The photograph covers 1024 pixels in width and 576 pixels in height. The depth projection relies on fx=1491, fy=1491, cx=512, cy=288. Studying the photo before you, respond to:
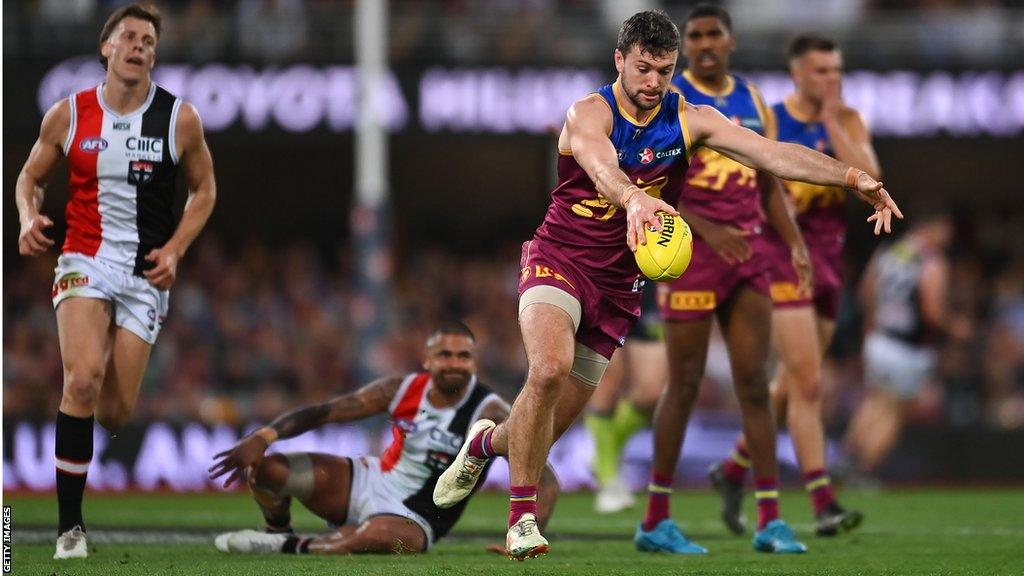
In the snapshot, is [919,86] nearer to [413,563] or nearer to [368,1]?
[368,1]

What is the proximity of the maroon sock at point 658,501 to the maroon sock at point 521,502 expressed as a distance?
181cm

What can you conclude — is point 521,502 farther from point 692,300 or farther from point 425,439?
point 692,300

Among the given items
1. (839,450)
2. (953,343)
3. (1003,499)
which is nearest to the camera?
(1003,499)

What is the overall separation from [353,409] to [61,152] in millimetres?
1888

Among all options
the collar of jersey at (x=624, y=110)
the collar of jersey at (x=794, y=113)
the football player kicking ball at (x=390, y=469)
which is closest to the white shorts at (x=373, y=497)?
the football player kicking ball at (x=390, y=469)

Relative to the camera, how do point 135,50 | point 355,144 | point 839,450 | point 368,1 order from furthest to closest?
point 355,144 < point 368,1 < point 839,450 < point 135,50

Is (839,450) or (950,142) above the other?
(950,142)

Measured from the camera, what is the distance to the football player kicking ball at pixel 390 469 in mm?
7285

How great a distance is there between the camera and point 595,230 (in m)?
6.30

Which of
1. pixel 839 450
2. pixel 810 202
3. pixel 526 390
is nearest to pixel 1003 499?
pixel 839 450

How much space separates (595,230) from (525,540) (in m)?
1.36

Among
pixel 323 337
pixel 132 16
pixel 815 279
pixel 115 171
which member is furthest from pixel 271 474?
pixel 323 337

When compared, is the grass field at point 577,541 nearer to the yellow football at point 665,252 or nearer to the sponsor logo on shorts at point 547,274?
the sponsor logo on shorts at point 547,274

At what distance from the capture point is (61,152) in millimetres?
7188
